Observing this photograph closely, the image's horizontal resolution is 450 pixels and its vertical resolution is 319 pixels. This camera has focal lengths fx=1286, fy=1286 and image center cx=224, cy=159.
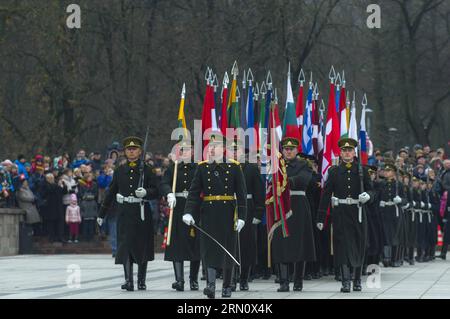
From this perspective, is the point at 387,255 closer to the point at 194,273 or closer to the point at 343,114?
the point at 343,114

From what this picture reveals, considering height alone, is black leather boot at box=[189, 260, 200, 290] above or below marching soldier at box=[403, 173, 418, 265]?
below

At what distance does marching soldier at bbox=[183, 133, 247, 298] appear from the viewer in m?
16.0

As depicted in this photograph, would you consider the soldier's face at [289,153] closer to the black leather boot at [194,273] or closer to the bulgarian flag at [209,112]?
the bulgarian flag at [209,112]

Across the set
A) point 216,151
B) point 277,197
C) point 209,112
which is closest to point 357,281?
point 277,197

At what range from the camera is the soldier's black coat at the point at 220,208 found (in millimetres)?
16078

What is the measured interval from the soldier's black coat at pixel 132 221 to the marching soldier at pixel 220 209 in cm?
149

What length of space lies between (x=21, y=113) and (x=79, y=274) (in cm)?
2402

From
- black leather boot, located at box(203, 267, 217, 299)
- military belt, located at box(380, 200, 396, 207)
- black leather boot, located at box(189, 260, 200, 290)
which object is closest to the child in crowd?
military belt, located at box(380, 200, 396, 207)

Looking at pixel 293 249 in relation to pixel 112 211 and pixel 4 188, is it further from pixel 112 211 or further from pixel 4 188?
pixel 4 188

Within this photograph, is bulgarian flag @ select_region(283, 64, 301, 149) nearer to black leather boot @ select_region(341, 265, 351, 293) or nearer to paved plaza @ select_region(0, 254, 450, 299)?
paved plaza @ select_region(0, 254, 450, 299)

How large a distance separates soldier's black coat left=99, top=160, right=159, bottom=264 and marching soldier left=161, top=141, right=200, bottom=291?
0.93 feet

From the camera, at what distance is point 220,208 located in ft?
52.9

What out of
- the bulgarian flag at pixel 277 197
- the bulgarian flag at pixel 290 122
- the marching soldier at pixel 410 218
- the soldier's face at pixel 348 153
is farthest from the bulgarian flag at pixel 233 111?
the marching soldier at pixel 410 218

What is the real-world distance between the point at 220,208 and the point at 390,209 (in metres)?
9.10
